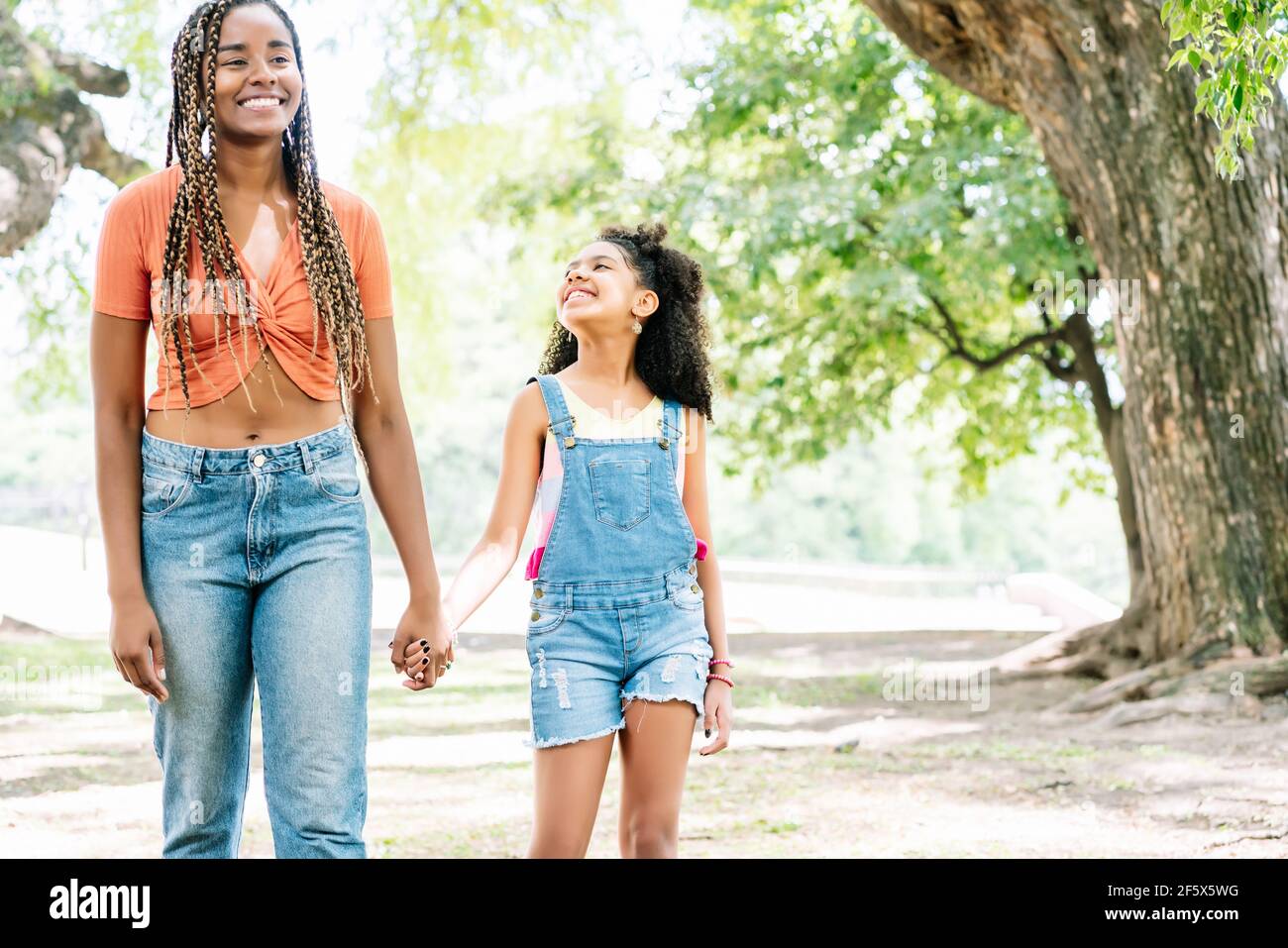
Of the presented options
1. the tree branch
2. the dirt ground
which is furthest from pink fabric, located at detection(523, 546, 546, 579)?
the tree branch

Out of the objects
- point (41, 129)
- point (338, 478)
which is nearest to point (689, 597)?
point (338, 478)

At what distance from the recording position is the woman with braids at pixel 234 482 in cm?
266

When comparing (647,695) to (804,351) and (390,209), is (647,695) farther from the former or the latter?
(390,209)

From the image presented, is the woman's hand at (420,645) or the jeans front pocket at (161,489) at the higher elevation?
the jeans front pocket at (161,489)

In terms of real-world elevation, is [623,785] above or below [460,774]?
above

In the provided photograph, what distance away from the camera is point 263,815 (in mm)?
6512

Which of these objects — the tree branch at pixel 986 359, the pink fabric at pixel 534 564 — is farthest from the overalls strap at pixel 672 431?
the tree branch at pixel 986 359

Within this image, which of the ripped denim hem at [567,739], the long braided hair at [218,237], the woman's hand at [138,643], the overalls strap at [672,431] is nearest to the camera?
the woman's hand at [138,643]

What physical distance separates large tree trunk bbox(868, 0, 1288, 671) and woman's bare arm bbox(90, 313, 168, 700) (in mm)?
6024

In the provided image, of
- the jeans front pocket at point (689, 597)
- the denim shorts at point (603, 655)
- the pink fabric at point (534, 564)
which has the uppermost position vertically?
the pink fabric at point (534, 564)

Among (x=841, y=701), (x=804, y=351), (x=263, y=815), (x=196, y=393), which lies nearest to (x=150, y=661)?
(x=196, y=393)

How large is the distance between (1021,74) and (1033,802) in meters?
3.86

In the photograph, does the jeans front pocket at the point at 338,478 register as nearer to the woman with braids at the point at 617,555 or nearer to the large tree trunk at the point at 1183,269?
the woman with braids at the point at 617,555

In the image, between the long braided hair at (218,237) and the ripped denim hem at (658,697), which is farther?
the ripped denim hem at (658,697)
